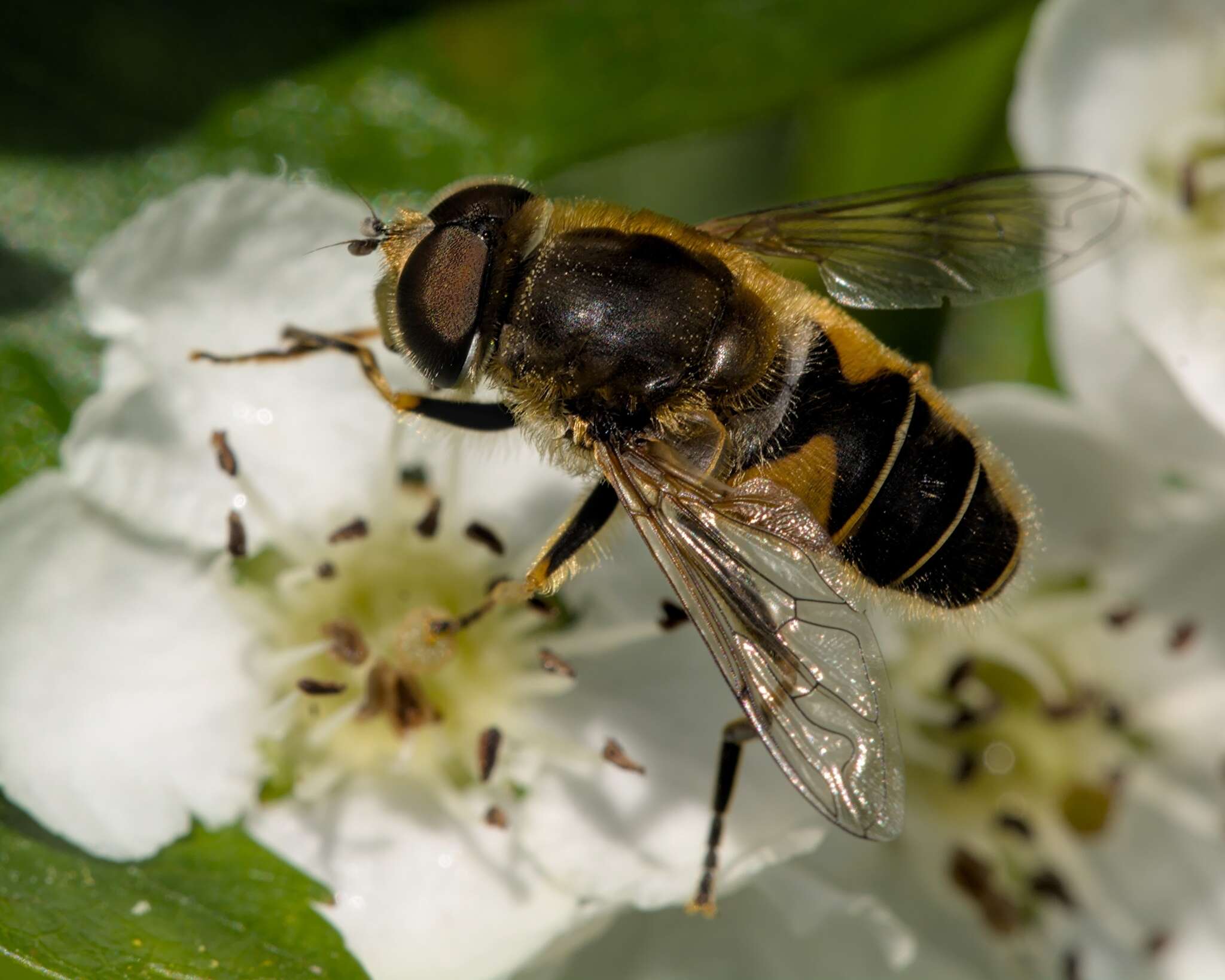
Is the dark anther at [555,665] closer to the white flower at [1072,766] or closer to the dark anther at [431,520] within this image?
the dark anther at [431,520]

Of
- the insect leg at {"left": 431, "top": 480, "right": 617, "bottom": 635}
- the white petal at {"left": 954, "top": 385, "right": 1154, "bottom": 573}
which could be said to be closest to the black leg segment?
the insect leg at {"left": 431, "top": 480, "right": 617, "bottom": 635}

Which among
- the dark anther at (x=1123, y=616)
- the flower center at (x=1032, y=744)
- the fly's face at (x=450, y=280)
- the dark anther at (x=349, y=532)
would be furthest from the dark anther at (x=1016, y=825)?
the fly's face at (x=450, y=280)

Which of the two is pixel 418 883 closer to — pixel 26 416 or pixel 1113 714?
pixel 26 416

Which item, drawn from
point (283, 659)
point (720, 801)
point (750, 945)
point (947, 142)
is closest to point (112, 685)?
point (283, 659)

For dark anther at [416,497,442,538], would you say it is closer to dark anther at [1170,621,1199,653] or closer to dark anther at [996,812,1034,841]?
dark anther at [996,812,1034,841]

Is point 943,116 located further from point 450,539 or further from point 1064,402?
point 450,539

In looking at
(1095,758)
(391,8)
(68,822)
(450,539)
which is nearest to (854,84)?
(391,8)
